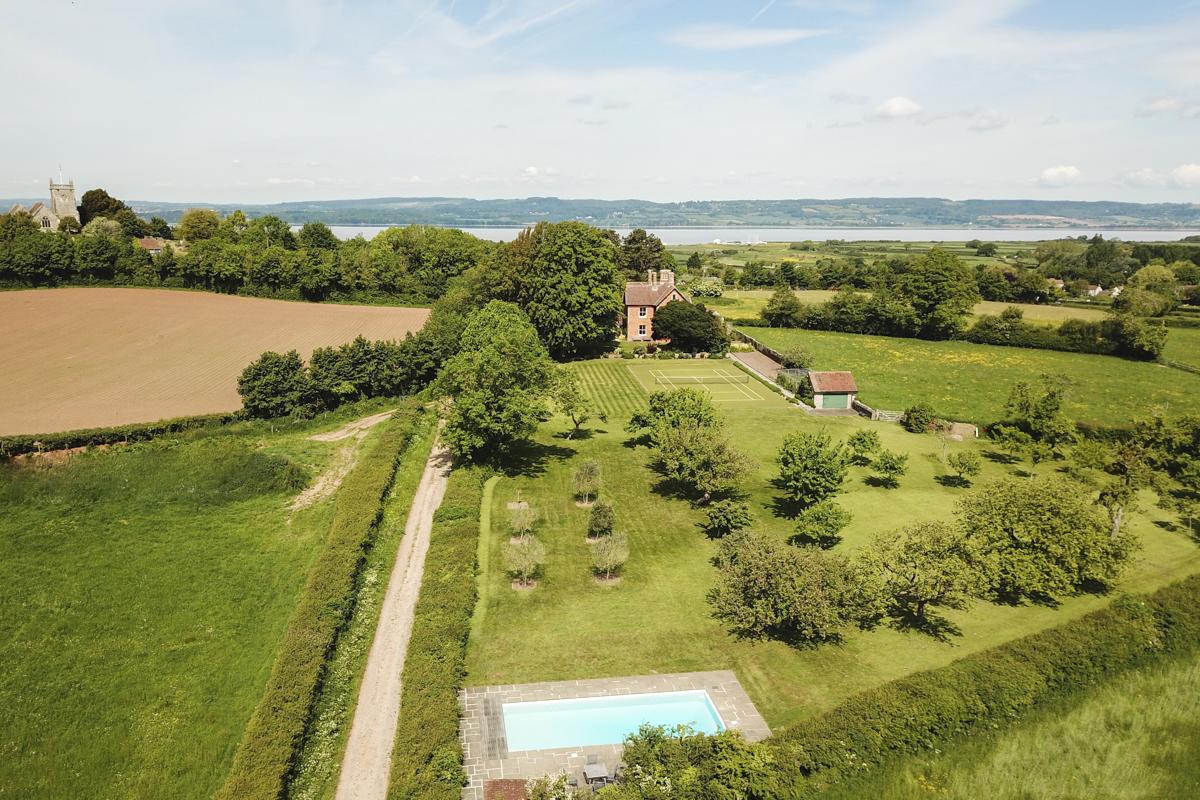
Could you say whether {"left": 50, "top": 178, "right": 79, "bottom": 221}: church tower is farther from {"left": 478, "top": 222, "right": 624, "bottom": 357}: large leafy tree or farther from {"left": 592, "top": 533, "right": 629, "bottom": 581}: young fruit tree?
{"left": 592, "top": 533, "right": 629, "bottom": 581}: young fruit tree

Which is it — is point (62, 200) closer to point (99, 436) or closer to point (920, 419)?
point (99, 436)

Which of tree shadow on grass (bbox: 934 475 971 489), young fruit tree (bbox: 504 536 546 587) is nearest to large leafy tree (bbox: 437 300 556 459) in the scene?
young fruit tree (bbox: 504 536 546 587)

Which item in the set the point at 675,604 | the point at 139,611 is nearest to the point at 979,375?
the point at 675,604

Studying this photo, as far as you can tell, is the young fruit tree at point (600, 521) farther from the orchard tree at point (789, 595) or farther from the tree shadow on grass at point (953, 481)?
the tree shadow on grass at point (953, 481)

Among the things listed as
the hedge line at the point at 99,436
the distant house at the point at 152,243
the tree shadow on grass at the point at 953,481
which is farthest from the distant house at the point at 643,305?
the distant house at the point at 152,243

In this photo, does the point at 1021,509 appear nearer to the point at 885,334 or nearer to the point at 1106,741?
the point at 1106,741
